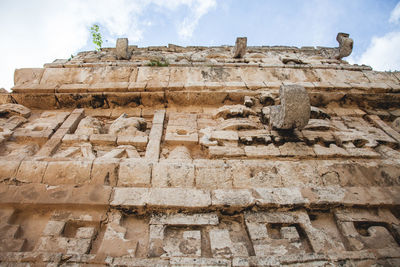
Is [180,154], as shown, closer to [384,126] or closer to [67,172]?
[67,172]

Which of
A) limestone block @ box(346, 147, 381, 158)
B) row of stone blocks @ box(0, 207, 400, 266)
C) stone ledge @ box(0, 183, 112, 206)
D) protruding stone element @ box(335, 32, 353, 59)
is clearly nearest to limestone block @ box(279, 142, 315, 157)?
limestone block @ box(346, 147, 381, 158)

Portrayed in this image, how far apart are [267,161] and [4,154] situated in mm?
3141

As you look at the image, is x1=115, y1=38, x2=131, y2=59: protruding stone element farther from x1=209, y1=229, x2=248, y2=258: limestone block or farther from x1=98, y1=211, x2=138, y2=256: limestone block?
x1=209, y1=229, x2=248, y2=258: limestone block

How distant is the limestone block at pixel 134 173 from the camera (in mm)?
2352

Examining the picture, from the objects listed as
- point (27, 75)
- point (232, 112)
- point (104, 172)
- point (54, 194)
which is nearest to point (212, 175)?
point (104, 172)

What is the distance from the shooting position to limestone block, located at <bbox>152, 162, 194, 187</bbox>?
2.35 meters

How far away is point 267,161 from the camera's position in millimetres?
2650

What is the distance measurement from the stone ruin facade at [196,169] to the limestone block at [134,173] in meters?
0.01

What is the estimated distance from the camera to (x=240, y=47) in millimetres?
5855

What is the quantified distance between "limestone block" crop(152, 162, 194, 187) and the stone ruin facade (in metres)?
0.01

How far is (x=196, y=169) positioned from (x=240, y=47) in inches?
174

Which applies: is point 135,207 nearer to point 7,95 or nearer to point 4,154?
point 4,154

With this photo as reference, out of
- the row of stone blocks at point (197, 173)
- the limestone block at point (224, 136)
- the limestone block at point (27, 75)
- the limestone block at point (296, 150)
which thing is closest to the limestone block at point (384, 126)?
the row of stone blocks at point (197, 173)

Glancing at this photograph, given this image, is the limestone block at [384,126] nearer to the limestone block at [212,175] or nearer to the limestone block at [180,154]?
the limestone block at [212,175]
